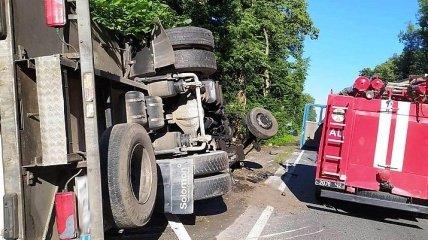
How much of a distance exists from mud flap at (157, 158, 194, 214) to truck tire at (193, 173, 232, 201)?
175mm

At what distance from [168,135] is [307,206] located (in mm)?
3277

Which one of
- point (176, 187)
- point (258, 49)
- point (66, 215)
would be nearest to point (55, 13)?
point (66, 215)

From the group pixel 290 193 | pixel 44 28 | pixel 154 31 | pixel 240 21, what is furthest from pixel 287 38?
pixel 44 28

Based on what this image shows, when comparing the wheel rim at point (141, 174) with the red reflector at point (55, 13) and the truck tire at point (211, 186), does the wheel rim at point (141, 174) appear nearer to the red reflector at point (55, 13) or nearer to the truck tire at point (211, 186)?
the truck tire at point (211, 186)

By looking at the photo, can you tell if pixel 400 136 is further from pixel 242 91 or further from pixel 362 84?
pixel 242 91

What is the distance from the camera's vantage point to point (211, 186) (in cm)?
450

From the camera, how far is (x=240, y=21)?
15781 mm

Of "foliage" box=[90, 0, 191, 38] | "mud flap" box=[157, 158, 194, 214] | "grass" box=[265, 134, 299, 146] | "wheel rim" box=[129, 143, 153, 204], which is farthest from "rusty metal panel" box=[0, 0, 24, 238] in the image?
"grass" box=[265, 134, 299, 146]

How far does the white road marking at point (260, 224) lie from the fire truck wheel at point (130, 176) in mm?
1981

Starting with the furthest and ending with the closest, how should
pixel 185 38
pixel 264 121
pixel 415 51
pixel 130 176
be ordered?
pixel 415 51
pixel 264 121
pixel 185 38
pixel 130 176

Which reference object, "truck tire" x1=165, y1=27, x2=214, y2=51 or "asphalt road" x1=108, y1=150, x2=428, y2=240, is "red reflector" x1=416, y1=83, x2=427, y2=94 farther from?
"truck tire" x1=165, y1=27, x2=214, y2=51

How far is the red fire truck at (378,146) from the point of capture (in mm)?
6125

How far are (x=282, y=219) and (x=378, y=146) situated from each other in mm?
1839

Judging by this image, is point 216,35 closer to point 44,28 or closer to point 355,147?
point 355,147
